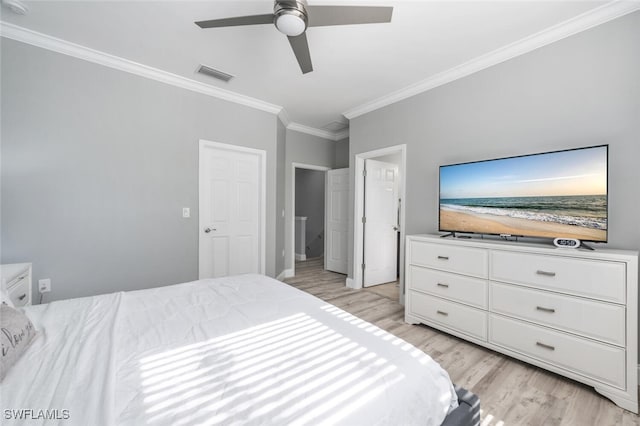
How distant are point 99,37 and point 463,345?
4.33 meters

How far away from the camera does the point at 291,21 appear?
61.6 inches

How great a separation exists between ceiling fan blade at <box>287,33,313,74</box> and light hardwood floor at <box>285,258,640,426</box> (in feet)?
8.53

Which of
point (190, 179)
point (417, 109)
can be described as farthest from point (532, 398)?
point (190, 179)

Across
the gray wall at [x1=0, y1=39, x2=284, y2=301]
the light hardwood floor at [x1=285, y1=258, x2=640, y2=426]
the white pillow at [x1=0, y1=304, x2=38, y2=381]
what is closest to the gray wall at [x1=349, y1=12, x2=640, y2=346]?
the light hardwood floor at [x1=285, y1=258, x2=640, y2=426]

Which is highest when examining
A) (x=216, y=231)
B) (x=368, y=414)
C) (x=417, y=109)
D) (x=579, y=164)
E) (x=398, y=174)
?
(x=417, y=109)

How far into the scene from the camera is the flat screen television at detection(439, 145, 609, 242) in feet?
6.10

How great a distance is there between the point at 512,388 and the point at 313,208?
529 centimetres

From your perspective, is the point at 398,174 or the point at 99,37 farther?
the point at 398,174

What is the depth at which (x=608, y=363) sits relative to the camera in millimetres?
1642

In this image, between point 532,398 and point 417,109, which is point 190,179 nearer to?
point 417,109

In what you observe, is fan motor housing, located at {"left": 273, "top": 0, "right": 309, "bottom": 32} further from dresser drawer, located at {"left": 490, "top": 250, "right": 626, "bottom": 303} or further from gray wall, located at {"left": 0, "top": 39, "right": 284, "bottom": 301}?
dresser drawer, located at {"left": 490, "top": 250, "right": 626, "bottom": 303}

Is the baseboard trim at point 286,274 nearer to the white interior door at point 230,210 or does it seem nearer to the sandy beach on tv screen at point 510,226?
the white interior door at point 230,210

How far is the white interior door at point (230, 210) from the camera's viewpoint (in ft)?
10.8

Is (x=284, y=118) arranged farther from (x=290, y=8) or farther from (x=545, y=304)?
(x=545, y=304)
